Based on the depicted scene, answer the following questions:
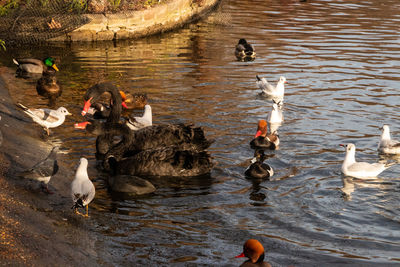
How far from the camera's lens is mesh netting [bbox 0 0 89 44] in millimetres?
23625

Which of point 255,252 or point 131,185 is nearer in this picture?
point 255,252

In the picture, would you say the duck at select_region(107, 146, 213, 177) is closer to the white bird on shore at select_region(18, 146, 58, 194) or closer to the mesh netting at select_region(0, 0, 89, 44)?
the white bird on shore at select_region(18, 146, 58, 194)

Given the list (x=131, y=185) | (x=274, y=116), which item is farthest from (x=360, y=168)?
(x=131, y=185)

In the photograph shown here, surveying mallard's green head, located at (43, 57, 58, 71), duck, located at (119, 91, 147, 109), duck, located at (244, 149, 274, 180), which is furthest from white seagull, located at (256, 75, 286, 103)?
mallard's green head, located at (43, 57, 58, 71)

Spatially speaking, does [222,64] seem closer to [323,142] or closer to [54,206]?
[323,142]

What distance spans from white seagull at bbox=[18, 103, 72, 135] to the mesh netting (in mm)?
10841

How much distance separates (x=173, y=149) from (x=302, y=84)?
824 centimetres

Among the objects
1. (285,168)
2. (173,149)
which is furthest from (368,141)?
(173,149)

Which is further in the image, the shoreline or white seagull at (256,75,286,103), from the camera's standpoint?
the shoreline

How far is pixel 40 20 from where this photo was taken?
2403 cm

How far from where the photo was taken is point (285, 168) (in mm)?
12367

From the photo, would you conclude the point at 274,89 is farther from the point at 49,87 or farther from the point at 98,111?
the point at 49,87

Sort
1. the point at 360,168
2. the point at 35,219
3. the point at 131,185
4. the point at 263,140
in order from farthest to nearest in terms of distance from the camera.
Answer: the point at 263,140
the point at 360,168
the point at 131,185
the point at 35,219

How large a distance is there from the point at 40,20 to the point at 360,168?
16372 millimetres
